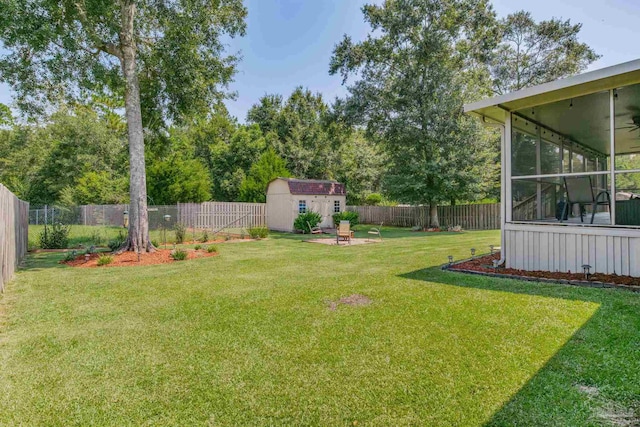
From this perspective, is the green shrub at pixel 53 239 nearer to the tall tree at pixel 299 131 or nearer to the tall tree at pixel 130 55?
the tall tree at pixel 130 55

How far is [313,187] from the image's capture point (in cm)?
1850

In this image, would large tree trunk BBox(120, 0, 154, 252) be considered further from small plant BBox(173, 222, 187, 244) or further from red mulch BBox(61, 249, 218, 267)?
small plant BBox(173, 222, 187, 244)

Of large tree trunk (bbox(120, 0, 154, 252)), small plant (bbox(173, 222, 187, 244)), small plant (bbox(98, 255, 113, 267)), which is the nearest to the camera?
small plant (bbox(98, 255, 113, 267))

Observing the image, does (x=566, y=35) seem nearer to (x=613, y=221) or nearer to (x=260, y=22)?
(x=260, y=22)

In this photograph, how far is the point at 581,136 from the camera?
7.96m

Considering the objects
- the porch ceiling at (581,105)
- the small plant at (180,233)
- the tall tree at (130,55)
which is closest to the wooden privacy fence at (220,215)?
the small plant at (180,233)

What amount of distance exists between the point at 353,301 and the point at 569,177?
5105mm

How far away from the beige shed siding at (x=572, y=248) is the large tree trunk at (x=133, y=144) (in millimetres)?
9491

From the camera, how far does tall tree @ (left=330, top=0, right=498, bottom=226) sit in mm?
17578

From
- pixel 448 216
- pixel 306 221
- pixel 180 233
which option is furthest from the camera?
pixel 448 216

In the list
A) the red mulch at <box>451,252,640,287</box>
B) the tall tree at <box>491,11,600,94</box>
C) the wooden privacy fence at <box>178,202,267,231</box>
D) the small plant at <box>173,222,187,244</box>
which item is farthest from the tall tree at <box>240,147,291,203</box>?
the red mulch at <box>451,252,640,287</box>

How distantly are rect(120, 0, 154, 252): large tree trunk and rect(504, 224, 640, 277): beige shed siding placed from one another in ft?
31.1

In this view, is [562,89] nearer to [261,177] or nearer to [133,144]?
[133,144]

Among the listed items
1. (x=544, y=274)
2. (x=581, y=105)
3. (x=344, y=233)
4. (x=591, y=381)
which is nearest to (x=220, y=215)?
(x=344, y=233)
